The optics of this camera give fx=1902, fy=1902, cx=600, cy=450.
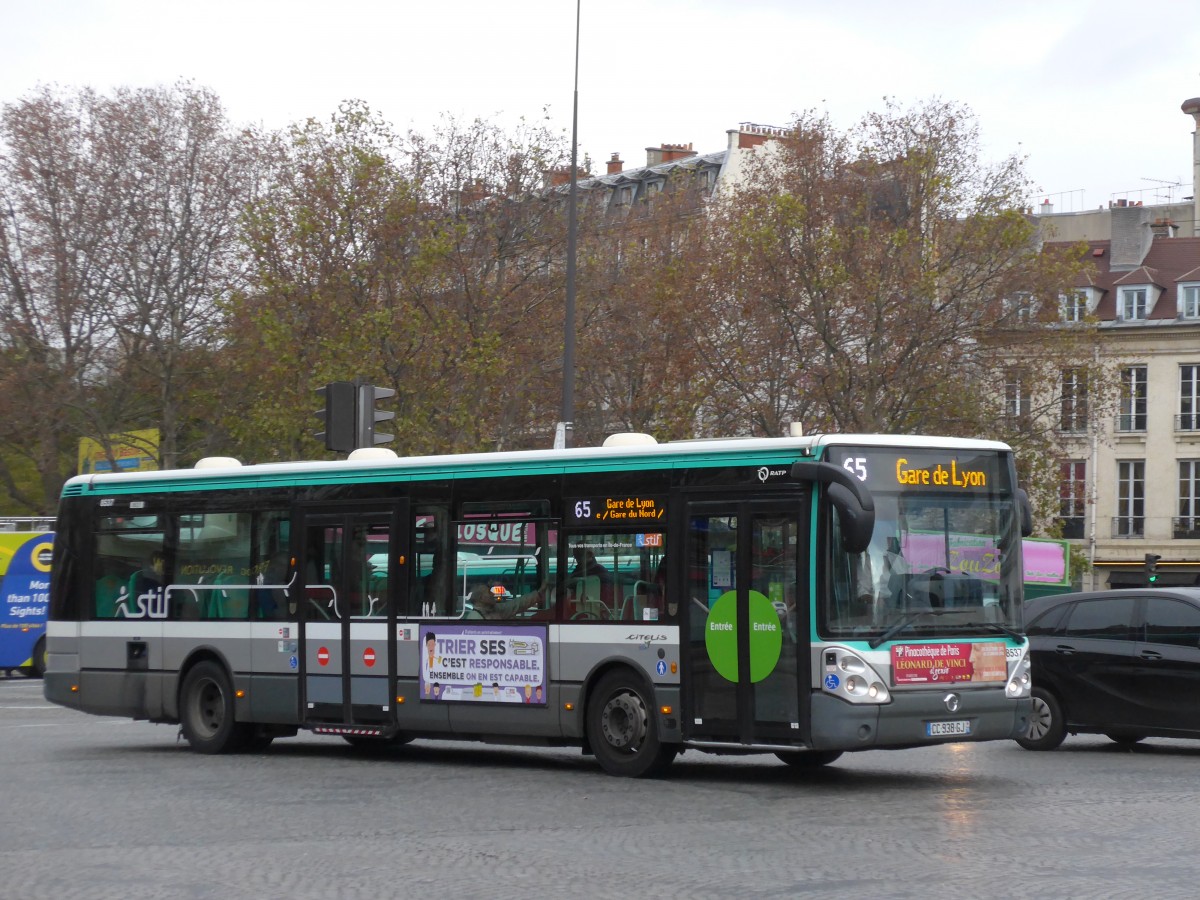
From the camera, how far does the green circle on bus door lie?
47.1 feet

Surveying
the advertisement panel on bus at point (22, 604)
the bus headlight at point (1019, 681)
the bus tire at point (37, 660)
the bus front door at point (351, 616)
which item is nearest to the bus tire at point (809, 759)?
the bus headlight at point (1019, 681)

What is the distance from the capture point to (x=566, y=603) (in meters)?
15.9

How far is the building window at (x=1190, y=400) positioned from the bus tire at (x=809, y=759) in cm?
5415

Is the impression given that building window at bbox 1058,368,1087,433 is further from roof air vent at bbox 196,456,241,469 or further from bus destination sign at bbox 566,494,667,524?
bus destination sign at bbox 566,494,667,524

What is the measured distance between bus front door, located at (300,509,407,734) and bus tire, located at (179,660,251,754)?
3.72 feet

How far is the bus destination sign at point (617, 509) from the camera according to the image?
604 inches

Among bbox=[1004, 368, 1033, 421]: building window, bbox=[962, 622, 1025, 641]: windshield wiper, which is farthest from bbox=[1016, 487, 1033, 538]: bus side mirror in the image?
bbox=[1004, 368, 1033, 421]: building window

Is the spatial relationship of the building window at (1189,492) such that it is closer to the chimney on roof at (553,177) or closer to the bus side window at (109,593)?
the chimney on roof at (553,177)

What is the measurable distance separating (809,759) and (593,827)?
445 cm

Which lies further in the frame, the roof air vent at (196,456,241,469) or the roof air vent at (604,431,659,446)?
the roof air vent at (196,456,241,469)

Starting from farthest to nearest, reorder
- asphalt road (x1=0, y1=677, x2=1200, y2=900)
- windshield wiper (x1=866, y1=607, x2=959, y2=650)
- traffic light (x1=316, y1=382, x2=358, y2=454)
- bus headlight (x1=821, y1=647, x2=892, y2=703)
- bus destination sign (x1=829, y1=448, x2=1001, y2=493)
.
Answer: traffic light (x1=316, y1=382, x2=358, y2=454) < bus destination sign (x1=829, y1=448, x2=1001, y2=493) < windshield wiper (x1=866, y1=607, x2=959, y2=650) < bus headlight (x1=821, y1=647, x2=892, y2=703) < asphalt road (x1=0, y1=677, x2=1200, y2=900)

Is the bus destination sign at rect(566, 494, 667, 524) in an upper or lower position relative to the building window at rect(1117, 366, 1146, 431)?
lower

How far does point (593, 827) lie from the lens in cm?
1200

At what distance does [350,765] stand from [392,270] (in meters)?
25.7
